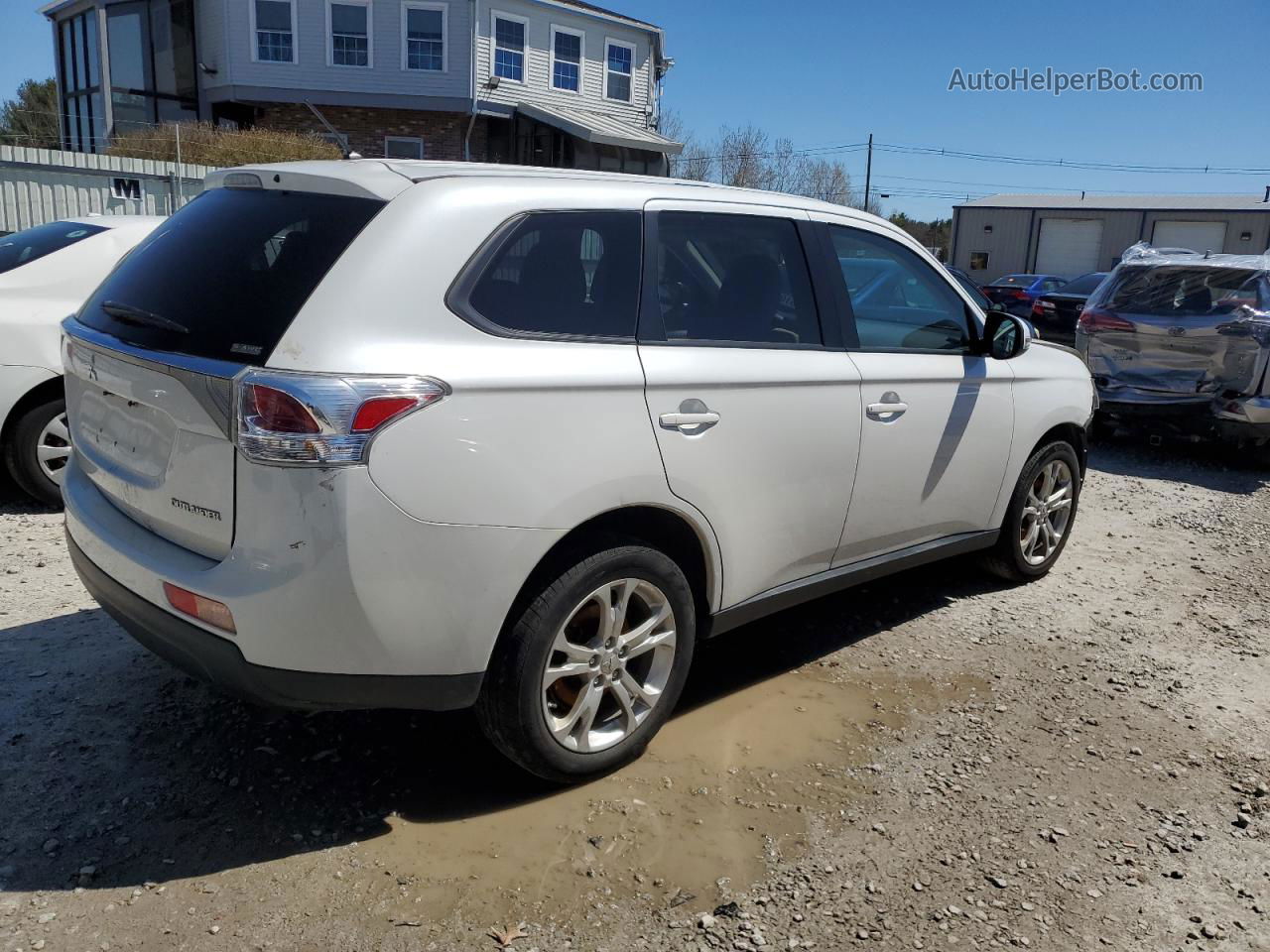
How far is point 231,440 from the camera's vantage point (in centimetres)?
265

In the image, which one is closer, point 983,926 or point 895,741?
point 983,926

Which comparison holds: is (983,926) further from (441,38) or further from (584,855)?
(441,38)

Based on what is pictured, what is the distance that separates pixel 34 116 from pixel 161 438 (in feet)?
157

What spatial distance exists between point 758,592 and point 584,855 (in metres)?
1.17

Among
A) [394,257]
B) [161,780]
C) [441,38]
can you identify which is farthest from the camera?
[441,38]

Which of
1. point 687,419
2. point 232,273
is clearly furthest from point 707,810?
point 232,273

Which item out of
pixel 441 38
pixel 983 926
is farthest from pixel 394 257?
pixel 441 38

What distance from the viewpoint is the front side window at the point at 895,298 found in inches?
162

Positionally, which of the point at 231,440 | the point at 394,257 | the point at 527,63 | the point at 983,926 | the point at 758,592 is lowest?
the point at 983,926

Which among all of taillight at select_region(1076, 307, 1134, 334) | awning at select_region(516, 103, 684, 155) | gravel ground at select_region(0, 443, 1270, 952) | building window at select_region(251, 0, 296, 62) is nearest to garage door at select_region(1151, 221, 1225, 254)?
awning at select_region(516, 103, 684, 155)

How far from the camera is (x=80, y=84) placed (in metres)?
27.3

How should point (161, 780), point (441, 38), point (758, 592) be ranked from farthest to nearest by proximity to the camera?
point (441, 38)
point (758, 592)
point (161, 780)

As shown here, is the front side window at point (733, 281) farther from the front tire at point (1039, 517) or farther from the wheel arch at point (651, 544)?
the front tire at point (1039, 517)

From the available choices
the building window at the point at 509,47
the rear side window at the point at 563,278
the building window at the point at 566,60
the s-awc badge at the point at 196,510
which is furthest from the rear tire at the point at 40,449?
the building window at the point at 566,60
